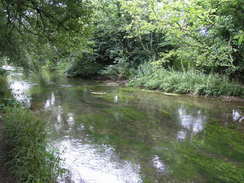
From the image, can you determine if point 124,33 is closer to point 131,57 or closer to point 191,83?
point 131,57

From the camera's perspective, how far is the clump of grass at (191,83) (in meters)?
10.2

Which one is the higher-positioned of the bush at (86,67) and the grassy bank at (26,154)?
the bush at (86,67)

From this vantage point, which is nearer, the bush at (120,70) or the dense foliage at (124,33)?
the dense foliage at (124,33)

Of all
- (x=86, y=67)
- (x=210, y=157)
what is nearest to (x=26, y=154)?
(x=210, y=157)

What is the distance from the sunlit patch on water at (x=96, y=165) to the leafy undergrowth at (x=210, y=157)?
0.46 meters

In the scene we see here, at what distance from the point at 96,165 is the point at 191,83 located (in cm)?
856

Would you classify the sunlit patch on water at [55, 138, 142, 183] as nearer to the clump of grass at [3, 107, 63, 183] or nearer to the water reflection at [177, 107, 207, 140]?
the clump of grass at [3, 107, 63, 183]

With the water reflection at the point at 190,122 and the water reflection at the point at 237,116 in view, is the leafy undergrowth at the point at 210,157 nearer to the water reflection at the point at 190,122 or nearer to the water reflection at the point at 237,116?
the water reflection at the point at 190,122

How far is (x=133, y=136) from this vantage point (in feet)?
17.3

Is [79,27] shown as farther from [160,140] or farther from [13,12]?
[160,140]

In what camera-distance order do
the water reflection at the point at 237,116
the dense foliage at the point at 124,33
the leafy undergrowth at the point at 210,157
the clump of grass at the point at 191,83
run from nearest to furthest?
the leafy undergrowth at the point at 210,157
the dense foliage at the point at 124,33
the water reflection at the point at 237,116
the clump of grass at the point at 191,83

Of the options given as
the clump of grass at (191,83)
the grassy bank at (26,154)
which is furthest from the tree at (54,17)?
the clump of grass at (191,83)

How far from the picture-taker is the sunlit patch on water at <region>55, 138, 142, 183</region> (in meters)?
3.46

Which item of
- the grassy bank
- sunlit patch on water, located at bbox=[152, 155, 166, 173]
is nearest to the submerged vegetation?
the grassy bank
